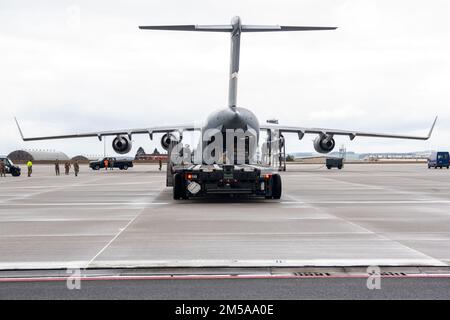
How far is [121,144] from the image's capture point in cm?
4356

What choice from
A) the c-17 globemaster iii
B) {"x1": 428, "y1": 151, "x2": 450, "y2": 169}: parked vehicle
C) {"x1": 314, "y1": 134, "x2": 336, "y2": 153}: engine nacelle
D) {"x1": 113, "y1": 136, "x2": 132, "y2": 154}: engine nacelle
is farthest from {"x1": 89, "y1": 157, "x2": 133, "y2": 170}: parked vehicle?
the c-17 globemaster iii

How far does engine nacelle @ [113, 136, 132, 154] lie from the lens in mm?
43375

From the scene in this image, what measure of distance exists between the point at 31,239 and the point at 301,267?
5.49 meters

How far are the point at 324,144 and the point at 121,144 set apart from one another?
1656cm

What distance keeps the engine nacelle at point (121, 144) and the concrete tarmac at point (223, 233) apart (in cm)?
2517

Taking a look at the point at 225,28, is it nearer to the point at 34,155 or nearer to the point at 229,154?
the point at 229,154

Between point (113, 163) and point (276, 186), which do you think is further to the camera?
point (113, 163)

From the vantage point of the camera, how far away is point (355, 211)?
50.1 ft

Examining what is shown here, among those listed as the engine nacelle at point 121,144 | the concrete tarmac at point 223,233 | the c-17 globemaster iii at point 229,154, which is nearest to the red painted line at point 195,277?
the concrete tarmac at point 223,233

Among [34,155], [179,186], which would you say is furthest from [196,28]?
[34,155]

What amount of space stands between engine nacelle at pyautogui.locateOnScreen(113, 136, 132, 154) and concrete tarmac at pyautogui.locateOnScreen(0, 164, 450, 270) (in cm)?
2517

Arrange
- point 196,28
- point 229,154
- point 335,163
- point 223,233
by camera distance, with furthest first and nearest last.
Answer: point 335,163
point 196,28
point 229,154
point 223,233

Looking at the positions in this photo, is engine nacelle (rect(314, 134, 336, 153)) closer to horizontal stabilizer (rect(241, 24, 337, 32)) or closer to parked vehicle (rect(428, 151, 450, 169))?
horizontal stabilizer (rect(241, 24, 337, 32))

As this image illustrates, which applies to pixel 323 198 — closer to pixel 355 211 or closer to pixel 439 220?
pixel 355 211
